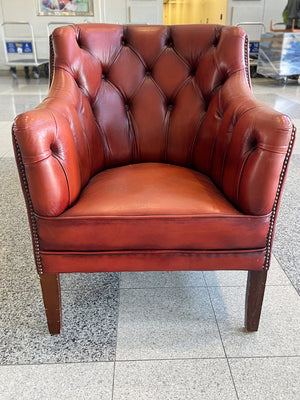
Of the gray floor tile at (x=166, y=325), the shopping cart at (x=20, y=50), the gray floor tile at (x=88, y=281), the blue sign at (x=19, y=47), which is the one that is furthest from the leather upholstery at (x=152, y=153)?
the blue sign at (x=19, y=47)

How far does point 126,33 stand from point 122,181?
0.65 metres

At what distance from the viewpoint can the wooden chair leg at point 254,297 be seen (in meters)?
1.09

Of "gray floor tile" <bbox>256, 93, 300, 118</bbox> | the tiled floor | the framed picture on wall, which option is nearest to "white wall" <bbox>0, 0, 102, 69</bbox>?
the framed picture on wall

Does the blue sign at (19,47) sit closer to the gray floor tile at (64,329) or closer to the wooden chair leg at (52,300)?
the gray floor tile at (64,329)

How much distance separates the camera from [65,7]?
8148 millimetres

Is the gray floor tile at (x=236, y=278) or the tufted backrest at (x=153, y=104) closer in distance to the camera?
the tufted backrest at (x=153, y=104)

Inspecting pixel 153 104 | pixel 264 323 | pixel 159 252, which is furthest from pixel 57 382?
pixel 153 104

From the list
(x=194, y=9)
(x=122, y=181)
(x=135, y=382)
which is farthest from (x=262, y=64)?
(x=194, y=9)

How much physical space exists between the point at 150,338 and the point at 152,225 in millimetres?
388

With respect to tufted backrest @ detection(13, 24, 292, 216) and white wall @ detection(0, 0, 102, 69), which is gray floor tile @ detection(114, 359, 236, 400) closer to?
tufted backrest @ detection(13, 24, 292, 216)

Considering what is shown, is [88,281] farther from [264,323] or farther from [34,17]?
[34,17]

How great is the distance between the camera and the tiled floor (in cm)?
96

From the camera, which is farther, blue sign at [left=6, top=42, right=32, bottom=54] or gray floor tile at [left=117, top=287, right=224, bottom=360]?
blue sign at [left=6, top=42, right=32, bottom=54]

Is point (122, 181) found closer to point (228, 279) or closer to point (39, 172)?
point (39, 172)
